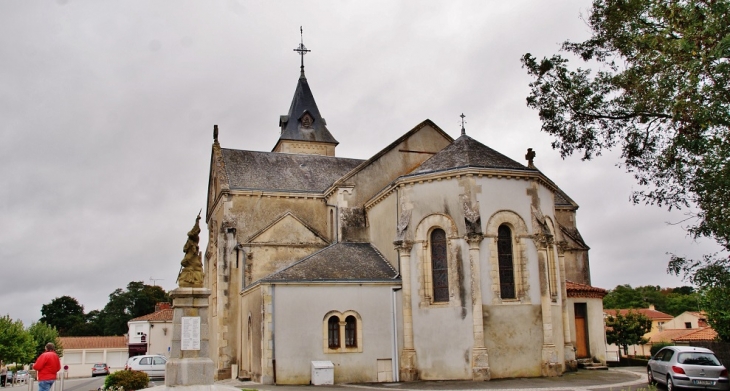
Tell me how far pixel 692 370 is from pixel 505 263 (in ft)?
24.6

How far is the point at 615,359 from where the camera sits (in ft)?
112

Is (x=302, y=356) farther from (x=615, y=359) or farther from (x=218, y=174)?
(x=615, y=359)

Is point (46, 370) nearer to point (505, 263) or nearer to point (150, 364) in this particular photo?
point (505, 263)

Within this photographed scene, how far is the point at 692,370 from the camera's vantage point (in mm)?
18266

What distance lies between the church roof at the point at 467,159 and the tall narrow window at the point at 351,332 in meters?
6.14

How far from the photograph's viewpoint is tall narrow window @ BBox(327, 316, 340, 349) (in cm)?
2398

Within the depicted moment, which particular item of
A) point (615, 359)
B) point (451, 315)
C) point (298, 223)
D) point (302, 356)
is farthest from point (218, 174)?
point (615, 359)

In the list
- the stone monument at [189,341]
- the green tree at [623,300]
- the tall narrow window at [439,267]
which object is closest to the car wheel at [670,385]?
the tall narrow window at [439,267]

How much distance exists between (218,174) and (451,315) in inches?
564

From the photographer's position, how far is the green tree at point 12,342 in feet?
148

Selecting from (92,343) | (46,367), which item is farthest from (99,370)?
(46,367)

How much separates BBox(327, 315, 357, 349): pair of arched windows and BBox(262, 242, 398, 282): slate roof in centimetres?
154

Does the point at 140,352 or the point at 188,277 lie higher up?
the point at 188,277

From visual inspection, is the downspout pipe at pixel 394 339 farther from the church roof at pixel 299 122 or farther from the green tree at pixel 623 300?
the green tree at pixel 623 300
